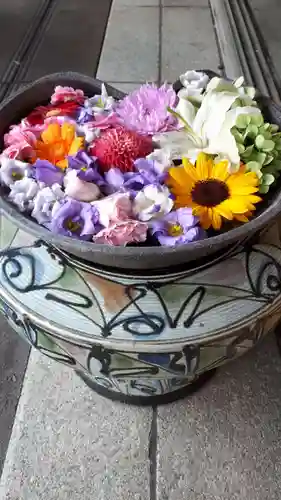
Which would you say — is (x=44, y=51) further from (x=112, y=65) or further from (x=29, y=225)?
(x=29, y=225)

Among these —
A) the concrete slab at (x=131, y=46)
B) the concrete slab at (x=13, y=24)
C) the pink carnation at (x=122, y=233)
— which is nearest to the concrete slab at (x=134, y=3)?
the concrete slab at (x=131, y=46)

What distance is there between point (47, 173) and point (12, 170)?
0.04 m

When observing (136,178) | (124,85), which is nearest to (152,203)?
(136,178)

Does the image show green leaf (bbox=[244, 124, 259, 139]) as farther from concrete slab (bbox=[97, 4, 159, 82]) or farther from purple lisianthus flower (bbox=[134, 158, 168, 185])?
concrete slab (bbox=[97, 4, 159, 82])

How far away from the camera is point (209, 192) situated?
2.08ft

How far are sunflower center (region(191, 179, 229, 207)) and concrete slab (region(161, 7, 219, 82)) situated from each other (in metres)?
1.17

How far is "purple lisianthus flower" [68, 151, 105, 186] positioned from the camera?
2.07 feet

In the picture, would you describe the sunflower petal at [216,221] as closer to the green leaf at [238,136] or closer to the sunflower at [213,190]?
the sunflower at [213,190]

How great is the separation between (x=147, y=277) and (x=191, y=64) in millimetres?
1303

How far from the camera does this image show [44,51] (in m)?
1.92

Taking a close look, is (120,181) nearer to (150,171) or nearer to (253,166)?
(150,171)

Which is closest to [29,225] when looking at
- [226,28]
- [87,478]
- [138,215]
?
[138,215]

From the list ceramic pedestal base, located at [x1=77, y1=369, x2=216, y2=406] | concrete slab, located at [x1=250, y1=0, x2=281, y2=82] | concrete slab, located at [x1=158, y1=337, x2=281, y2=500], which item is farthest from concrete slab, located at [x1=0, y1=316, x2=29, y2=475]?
concrete slab, located at [x1=250, y1=0, x2=281, y2=82]

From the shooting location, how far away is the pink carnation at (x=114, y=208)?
1.96ft
